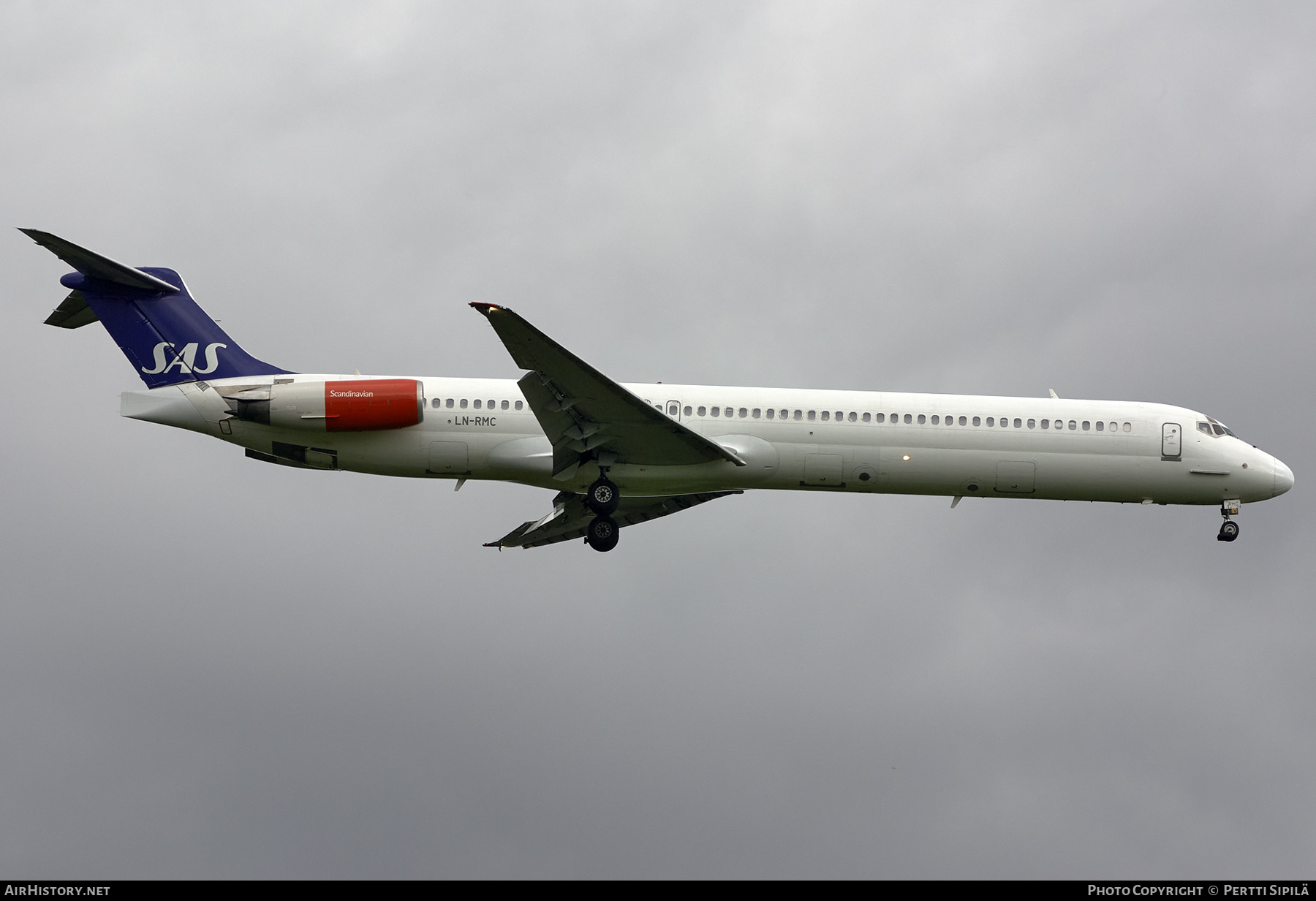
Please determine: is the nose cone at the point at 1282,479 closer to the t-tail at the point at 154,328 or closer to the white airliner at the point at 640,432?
the white airliner at the point at 640,432

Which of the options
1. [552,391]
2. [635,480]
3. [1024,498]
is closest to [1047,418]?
[1024,498]

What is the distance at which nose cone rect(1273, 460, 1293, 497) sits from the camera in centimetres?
3120

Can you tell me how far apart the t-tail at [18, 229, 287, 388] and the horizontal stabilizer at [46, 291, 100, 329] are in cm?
2

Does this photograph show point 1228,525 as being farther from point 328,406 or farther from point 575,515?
point 328,406

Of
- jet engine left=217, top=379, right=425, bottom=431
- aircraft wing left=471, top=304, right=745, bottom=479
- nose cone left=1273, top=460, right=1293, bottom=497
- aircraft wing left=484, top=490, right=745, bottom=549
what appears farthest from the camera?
aircraft wing left=484, top=490, right=745, bottom=549

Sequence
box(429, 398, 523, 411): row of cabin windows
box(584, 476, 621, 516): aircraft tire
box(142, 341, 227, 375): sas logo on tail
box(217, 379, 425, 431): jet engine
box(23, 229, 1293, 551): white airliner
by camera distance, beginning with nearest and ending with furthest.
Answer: box(217, 379, 425, 431): jet engine → box(23, 229, 1293, 551): white airliner → box(429, 398, 523, 411): row of cabin windows → box(584, 476, 621, 516): aircraft tire → box(142, 341, 227, 375): sas logo on tail

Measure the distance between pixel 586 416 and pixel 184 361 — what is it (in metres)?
9.32

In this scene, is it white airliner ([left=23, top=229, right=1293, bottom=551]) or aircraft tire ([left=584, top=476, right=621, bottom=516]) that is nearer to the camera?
white airliner ([left=23, top=229, right=1293, bottom=551])

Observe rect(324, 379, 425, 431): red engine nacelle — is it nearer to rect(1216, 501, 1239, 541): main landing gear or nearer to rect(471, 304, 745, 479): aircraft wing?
rect(471, 304, 745, 479): aircraft wing

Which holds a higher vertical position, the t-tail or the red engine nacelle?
the t-tail

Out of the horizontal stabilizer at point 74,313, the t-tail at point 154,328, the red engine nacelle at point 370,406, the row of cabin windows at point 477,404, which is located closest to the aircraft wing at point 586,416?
the row of cabin windows at point 477,404

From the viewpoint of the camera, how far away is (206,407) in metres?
29.2

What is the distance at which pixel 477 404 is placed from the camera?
29359mm

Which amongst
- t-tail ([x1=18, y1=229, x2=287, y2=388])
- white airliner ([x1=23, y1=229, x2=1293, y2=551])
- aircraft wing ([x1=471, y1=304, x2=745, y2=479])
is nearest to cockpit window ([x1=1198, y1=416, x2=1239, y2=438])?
white airliner ([x1=23, y1=229, x2=1293, y2=551])
